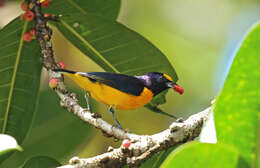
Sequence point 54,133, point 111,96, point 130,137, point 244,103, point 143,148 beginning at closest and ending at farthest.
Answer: point 244,103
point 143,148
point 130,137
point 111,96
point 54,133

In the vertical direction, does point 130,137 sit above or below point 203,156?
above

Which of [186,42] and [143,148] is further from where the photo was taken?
[186,42]

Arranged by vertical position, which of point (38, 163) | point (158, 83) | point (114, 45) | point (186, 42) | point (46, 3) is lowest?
point (38, 163)

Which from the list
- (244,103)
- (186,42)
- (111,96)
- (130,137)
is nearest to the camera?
(244,103)

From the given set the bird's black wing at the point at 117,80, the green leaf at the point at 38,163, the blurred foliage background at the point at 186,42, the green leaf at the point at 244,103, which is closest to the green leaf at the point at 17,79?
the bird's black wing at the point at 117,80

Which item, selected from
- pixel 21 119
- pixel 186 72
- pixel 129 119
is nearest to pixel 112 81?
pixel 21 119

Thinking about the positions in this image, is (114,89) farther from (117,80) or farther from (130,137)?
(130,137)

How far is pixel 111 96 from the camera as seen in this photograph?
3475mm

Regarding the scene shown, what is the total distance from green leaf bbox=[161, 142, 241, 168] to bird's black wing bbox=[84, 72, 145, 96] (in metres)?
1.98

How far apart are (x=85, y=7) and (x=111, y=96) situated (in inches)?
30.8

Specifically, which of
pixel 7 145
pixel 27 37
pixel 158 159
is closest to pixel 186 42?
pixel 27 37

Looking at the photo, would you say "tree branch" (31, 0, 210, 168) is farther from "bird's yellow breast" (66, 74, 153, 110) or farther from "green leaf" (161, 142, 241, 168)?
"green leaf" (161, 142, 241, 168)

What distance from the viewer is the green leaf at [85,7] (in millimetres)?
3291

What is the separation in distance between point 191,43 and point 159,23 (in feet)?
2.21
